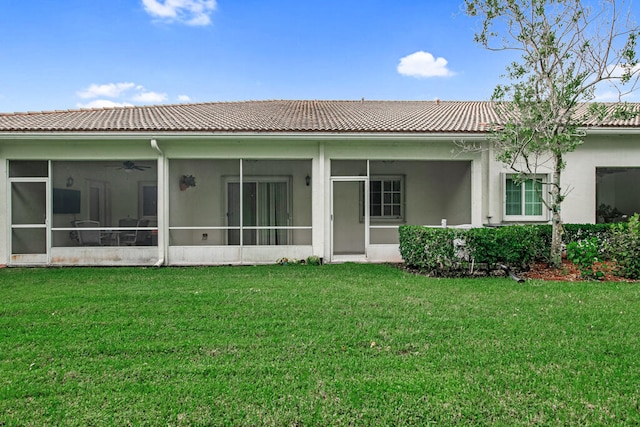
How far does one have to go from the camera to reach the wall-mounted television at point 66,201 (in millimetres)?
10523

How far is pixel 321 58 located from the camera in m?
20.2

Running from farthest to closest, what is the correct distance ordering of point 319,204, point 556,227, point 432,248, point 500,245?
point 319,204 < point 556,227 < point 432,248 < point 500,245

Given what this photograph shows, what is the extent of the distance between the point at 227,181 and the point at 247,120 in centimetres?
211

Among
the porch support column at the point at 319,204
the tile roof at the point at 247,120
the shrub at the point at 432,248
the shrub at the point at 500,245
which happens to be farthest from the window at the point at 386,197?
the shrub at the point at 500,245

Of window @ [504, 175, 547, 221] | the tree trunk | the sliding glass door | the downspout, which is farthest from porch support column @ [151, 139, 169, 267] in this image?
the tree trunk

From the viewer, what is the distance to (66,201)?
10781 mm

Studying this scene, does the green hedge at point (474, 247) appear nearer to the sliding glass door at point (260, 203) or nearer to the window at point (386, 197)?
the window at point (386, 197)

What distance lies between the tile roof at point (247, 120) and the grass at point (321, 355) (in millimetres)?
4300

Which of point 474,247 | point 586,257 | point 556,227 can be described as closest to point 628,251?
point 586,257

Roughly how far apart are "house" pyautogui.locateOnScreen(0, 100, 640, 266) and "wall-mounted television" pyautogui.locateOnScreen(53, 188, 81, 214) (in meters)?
0.03

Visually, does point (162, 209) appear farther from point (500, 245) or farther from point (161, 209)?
point (500, 245)

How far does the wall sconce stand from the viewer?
40.0ft

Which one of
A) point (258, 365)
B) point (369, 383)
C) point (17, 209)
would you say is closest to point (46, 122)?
point (17, 209)

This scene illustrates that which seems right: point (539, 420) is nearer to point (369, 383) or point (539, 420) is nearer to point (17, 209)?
point (369, 383)
